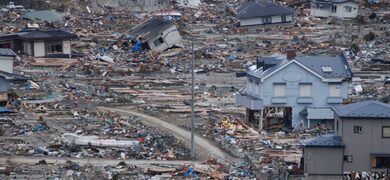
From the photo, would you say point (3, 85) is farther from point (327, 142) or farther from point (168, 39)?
point (168, 39)

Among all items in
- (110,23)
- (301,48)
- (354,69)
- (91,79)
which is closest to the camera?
(91,79)

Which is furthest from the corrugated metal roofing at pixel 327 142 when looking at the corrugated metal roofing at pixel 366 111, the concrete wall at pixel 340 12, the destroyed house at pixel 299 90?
the concrete wall at pixel 340 12

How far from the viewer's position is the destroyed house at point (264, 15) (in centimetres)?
5200

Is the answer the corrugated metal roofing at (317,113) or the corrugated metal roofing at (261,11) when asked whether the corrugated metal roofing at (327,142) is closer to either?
the corrugated metal roofing at (317,113)

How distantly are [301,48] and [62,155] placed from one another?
22486 mm

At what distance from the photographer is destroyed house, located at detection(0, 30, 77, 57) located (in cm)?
4194

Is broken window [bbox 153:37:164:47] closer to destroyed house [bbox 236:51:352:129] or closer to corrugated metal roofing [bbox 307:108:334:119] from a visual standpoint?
destroyed house [bbox 236:51:352:129]

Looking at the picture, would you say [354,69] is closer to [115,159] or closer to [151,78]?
[151,78]

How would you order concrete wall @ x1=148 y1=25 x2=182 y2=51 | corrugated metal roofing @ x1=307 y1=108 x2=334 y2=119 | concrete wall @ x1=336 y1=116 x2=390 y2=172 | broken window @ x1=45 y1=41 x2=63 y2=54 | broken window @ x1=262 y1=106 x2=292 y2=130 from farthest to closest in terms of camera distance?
concrete wall @ x1=148 y1=25 x2=182 y2=51
broken window @ x1=45 y1=41 x2=63 y2=54
broken window @ x1=262 y1=106 x2=292 y2=130
corrugated metal roofing @ x1=307 y1=108 x2=334 y2=119
concrete wall @ x1=336 y1=116 x2=390 y2=172

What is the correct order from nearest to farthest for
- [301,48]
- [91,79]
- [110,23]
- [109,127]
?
[109,127] < [91,79] < [301,48] < [110,23]

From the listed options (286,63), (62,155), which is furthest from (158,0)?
(62,155)

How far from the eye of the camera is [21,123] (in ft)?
91.6

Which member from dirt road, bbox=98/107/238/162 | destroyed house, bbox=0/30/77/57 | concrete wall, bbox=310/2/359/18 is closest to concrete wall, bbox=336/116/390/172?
dirt road, bbox=98/107/238/162

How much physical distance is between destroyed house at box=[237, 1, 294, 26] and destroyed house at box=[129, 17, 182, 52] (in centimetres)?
665
